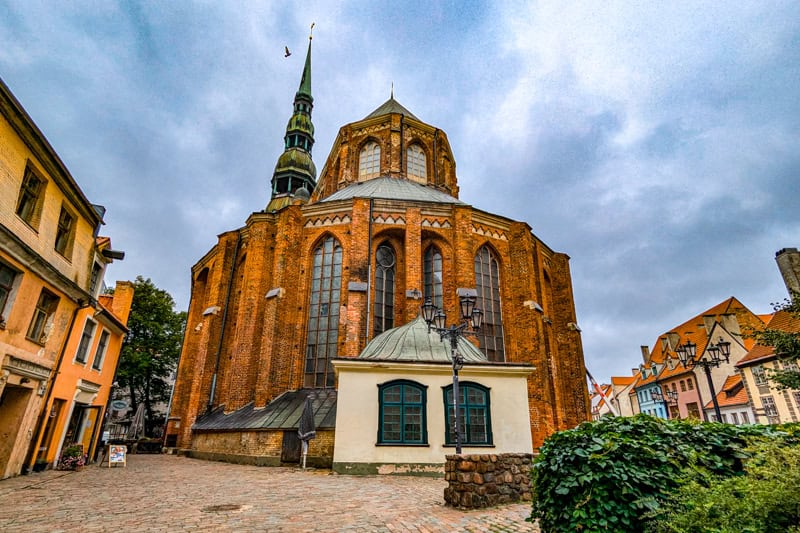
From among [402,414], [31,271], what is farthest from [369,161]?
[31,271]

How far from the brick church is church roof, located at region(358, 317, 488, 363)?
6cm

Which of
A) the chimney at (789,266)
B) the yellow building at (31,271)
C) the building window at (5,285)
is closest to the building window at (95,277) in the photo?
the yellow building at (31,271)

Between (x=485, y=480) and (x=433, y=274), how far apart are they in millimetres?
12995

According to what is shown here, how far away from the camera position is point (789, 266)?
68.7 ft

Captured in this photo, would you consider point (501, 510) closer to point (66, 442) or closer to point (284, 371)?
point (284, 371)

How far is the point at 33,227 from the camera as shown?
391 inches

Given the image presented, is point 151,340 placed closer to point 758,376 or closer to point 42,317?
point 42,317

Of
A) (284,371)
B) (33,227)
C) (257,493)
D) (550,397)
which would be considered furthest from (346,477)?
(550,397)

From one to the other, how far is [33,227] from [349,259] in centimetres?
1077

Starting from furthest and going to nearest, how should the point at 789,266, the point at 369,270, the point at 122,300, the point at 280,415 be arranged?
the point at 789,266 → the point at 369,270 → the point at 122,300 → the point at 280,415

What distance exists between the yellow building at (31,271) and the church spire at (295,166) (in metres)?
22.3

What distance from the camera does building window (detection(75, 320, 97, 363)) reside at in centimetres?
1301

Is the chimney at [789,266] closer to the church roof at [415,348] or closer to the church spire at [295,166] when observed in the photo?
the church roof at [415,348]

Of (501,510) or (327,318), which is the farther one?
(327,318)
